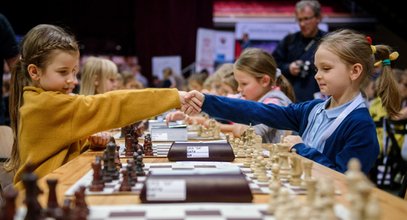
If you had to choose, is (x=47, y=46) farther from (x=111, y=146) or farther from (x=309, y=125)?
(x=309, y=125)

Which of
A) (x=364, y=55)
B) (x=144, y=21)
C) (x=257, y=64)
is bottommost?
(x=257, y=64)

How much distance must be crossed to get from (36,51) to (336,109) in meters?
1.43

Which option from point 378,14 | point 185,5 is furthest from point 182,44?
point 378,14

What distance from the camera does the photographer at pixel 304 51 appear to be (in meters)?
4.55

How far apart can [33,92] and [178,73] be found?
7.87 m

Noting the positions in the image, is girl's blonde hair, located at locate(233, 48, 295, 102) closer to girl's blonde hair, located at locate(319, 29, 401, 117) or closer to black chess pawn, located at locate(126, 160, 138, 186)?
girl's blonde hair, located at locate(319, 29, 401, 117)

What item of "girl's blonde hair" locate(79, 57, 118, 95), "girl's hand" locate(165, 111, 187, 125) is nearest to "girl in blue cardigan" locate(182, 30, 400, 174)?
"girl's hand" locate(165, 111, 187, 125)

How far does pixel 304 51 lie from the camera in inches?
184

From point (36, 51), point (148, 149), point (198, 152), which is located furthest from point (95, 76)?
point (198, 152)

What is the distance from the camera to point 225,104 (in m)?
2.53

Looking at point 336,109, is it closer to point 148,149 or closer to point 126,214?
point 148,149

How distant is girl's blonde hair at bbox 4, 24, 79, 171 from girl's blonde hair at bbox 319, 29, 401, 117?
1262 millimetres

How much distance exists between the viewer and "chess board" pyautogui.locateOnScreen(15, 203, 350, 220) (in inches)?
45.6

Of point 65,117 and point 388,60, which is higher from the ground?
point 388,60
